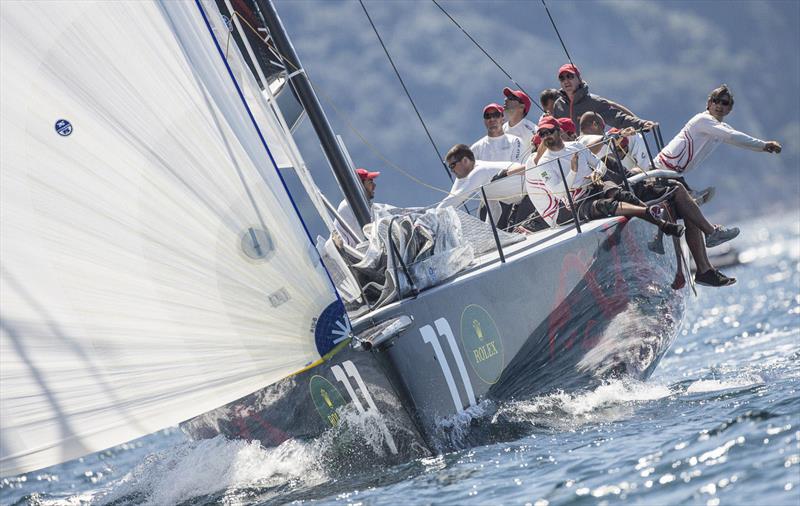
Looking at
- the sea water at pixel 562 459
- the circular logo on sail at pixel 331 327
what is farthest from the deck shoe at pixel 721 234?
the circular logo on sail at pixel 331 327

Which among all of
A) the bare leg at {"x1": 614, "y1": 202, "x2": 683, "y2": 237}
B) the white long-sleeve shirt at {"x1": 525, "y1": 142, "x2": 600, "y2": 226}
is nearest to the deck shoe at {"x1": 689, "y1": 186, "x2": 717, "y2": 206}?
the bare leg at {"x1": 614, "y1": 202, "x2": 683, "y2": 237}

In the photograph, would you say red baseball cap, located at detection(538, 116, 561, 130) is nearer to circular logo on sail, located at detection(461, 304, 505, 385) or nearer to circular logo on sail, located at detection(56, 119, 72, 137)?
circular logo on sail, located at detection(461, 304, 505, 385)

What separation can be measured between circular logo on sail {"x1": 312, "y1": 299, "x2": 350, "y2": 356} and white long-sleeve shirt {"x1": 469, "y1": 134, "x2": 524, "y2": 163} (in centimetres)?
267

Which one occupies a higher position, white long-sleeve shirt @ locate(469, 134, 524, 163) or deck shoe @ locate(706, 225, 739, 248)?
white long-sleeve shirt @ locate(469, 134, 524, 163)

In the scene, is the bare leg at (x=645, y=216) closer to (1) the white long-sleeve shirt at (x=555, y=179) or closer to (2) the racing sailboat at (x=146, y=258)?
(1) the white long-sleeve shirt at (x=555, y=179)

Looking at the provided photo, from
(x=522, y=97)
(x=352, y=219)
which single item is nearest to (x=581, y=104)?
(x=522, y=97)

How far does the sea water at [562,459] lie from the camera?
397 cm

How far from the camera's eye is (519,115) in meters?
7.71

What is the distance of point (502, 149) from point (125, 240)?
3.32 metres

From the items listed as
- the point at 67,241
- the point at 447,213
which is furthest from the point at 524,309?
the point at 67,241

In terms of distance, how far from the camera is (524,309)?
5.65 meters

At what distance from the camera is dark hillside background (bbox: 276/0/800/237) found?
311 feet

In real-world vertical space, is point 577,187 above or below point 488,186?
below

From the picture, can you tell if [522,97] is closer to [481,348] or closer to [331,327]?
[481,348]
